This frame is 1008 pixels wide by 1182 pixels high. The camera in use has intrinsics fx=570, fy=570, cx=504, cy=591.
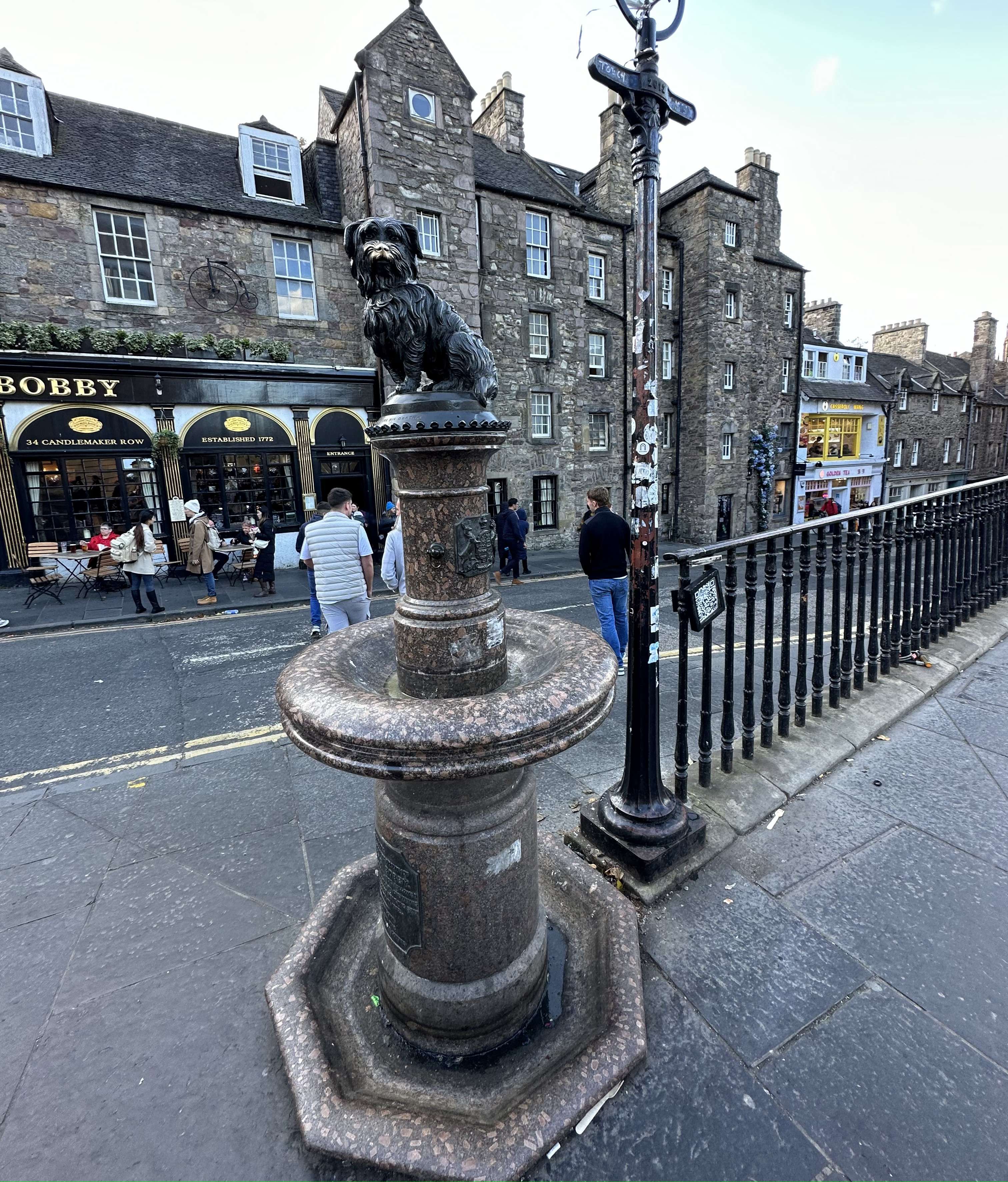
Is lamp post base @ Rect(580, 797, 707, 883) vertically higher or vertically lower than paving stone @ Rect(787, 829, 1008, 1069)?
higher

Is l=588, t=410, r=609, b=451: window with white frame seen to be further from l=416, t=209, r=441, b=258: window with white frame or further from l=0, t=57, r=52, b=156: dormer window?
l=0, t=57, r=52, b=156: dormer window

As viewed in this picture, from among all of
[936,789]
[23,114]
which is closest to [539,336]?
[23,114]

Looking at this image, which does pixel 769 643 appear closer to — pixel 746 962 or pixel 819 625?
pixel 819 625

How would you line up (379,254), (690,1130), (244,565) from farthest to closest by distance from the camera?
1. (244,565)
2. (379,254)
3. (690,1130)

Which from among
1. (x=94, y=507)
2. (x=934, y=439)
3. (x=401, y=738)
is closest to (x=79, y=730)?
(x=401, y=738)

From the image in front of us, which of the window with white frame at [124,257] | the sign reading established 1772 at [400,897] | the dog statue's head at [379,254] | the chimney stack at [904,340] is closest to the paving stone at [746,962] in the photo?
the sign reading established 1772 at [400,897]

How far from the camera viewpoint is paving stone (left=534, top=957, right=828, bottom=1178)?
177 centimetres

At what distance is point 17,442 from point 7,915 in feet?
46.3

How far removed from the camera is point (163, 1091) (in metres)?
2.09

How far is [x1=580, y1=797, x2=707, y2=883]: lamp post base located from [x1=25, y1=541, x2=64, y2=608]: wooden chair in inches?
513

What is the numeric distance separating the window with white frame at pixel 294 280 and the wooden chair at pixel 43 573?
8.24 meters

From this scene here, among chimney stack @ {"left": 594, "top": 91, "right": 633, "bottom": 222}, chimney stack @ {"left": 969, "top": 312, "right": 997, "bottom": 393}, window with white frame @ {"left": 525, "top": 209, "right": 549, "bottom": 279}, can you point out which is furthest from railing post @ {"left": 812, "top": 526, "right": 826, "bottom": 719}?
chimney stack @ {"left": 969, "top": 312, "right": 997, "bottom": 393}

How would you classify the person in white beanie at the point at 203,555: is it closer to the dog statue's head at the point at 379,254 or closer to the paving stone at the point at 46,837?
Result: the paving stone at the point at 46,837

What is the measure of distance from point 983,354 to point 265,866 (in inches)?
2120
